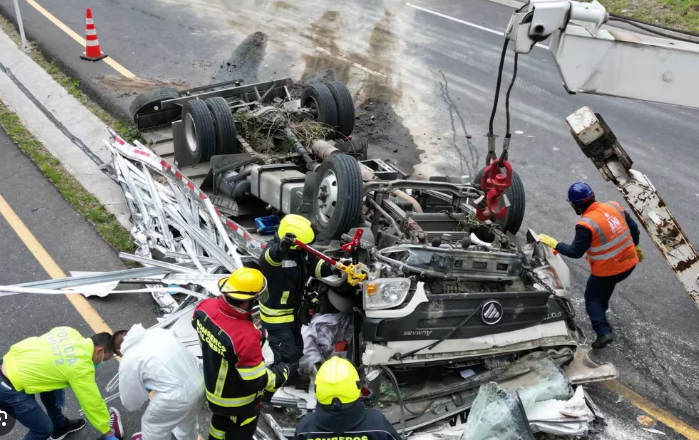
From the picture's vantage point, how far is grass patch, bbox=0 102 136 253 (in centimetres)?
733

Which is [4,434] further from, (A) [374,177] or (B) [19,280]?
(A) [374,177]

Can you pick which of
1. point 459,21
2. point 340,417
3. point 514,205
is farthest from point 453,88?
point 340,417

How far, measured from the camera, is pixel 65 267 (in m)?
6.81

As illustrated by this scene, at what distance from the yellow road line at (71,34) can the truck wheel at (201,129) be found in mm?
4718

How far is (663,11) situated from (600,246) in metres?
11.1

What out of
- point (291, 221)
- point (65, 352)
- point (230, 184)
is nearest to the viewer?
point (65, 352)

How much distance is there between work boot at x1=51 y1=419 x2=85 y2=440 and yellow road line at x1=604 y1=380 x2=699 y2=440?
4.28 meters

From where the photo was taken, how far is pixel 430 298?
4840 millimetres

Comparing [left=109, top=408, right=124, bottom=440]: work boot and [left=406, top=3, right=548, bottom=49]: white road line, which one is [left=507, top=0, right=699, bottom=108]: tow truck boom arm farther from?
[left=406, top=3, right=548, bottom=49]: white road line

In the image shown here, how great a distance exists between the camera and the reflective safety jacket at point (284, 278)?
15.9 ft

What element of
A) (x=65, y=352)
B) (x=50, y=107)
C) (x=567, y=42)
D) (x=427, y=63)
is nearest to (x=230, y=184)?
(x=65, y=352)

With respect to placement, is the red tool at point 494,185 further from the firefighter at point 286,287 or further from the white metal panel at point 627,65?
the firefighter at point 286,287

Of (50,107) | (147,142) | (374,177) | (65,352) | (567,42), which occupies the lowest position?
(50,107)

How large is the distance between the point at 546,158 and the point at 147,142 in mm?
5558
